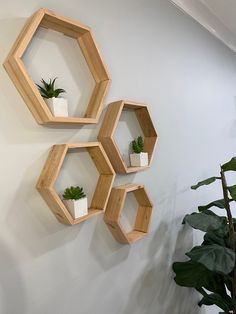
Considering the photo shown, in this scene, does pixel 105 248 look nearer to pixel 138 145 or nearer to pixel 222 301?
pixel 138 145

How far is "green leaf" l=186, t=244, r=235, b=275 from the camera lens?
114cm

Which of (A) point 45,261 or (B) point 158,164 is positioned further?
(B) point 158,164

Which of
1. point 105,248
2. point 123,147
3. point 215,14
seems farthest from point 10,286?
point 215,14

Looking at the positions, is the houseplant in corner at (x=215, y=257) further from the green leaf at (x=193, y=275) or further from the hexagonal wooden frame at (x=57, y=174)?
the hexagonal wooden frame at (x=57, y=174)

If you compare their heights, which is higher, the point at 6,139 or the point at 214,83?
the point at 214,83

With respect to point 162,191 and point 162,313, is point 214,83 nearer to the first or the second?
point 162,191

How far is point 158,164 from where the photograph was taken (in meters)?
1.46

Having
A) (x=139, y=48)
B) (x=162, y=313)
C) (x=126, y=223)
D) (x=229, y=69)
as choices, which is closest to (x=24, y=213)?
(x=126, y=223)

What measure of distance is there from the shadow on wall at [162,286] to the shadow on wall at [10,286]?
0.61 meters

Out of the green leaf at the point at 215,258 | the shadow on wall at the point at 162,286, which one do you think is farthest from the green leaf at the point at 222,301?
the green leaf at the point at 215,258

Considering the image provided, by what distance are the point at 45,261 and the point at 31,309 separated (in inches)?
6.1

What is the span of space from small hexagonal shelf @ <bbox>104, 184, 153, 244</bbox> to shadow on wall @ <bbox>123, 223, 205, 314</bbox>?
19cm

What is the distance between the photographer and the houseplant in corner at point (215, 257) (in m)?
1.20

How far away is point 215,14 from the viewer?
192cm
